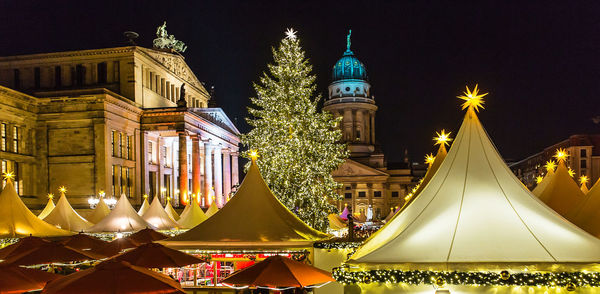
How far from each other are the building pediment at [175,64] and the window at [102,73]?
383 centimetres

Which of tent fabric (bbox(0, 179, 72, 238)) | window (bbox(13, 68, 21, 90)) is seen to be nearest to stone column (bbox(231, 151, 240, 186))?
window (bbox(13, 68, 21, 90))

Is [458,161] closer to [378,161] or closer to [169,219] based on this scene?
[169,219]

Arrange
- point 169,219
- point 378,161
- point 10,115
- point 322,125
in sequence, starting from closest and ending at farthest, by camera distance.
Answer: point 322,125, point 169,219, point 10,115, point 378,161

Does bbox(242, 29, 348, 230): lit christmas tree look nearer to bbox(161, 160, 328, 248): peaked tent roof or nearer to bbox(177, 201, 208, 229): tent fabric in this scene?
bbox(161, 160, 328, 248): peaked tent roof

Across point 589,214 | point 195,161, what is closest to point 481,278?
point 589,214

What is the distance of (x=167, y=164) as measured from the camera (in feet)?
216

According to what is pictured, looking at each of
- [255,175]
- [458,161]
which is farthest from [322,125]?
[458,161]

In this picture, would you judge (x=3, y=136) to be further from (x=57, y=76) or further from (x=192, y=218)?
(x=192, y=218)

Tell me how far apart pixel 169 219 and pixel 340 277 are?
26362 millimetres

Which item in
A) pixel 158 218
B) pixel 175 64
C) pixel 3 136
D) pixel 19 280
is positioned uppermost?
pixel 175 64

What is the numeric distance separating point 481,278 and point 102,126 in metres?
45.3

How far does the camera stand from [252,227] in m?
16.8

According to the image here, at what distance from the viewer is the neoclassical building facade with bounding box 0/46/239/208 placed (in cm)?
4975

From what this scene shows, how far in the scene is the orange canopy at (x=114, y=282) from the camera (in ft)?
31.8
